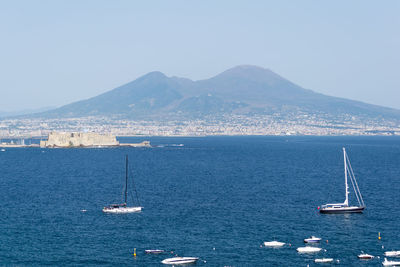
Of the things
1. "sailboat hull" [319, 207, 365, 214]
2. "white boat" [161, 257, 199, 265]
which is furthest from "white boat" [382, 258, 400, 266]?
"sailboat hull" [319, 207, 365, 214]

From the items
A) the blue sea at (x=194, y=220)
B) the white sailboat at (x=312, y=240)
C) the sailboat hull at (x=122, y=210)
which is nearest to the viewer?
the blue sea at (x=194, y=220)

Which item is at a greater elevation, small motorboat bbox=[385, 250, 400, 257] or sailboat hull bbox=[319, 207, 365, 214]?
sailboat hull bbox=[319, 207, 365, 214]

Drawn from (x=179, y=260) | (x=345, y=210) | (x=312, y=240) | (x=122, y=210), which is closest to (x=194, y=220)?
(x=122, y=210)

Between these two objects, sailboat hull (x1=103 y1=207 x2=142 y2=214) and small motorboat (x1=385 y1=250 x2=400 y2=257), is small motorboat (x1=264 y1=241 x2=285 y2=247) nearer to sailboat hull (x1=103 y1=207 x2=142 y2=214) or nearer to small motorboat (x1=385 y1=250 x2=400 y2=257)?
small motorboat (x1=385 y1=250 x2=400 y2=257)

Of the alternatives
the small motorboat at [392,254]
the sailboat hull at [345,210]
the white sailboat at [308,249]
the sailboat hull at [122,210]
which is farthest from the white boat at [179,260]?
the sailboat hull at [345,210]

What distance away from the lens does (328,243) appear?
6888 cm

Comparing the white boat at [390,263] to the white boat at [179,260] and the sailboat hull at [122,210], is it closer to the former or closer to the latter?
the white boat at [179,260]

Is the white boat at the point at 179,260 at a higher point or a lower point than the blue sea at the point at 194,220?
lower

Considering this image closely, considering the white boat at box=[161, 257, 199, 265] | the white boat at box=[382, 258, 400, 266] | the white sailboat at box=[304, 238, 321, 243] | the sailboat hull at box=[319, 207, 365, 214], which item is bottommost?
the white boat at box=[161, 257, 199, 265]

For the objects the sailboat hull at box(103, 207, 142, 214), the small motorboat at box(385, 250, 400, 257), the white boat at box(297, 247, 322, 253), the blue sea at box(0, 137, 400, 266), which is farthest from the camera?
the sailboat hull at box(103, 207, 142, 214)

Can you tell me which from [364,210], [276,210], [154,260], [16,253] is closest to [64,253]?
[16,253]

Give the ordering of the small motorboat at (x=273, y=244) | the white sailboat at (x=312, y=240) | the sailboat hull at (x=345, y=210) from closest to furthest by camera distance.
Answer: the small motorboat at (x=273, y=244) < the white sailboat at (x=312, y=240) < the sailboat hull at (x=345, y=210)

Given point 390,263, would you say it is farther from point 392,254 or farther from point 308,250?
point 308,250

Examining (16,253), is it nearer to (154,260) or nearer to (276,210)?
(154,260)
